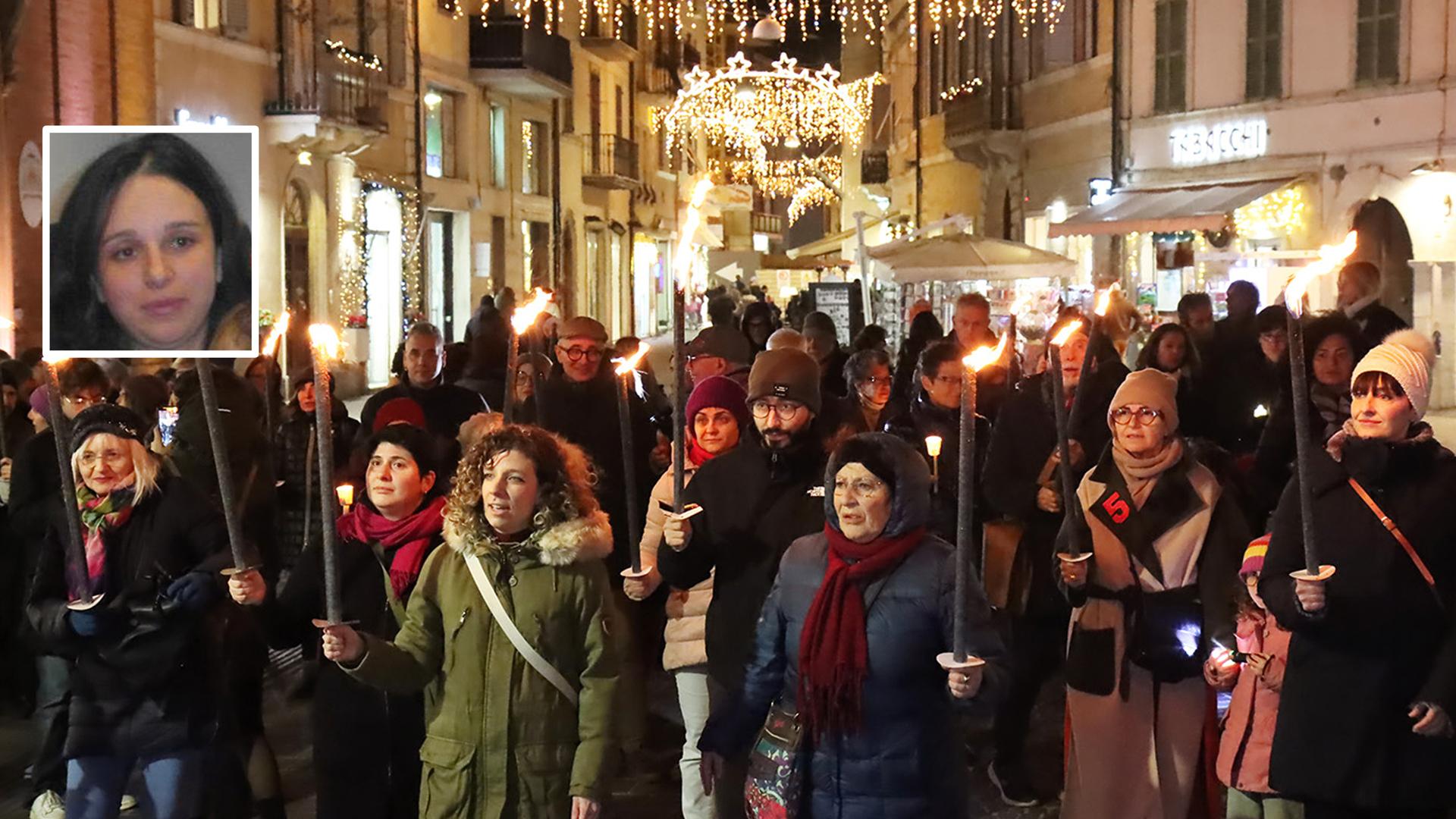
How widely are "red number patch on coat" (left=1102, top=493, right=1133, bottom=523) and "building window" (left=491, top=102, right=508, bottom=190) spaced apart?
31.0 metres

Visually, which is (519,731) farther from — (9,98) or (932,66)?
(932,66)

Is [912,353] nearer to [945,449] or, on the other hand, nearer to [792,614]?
[945,449]

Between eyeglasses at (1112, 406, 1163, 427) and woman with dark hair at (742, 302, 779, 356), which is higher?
woman with dark hair at (742, 302, 779, 356)

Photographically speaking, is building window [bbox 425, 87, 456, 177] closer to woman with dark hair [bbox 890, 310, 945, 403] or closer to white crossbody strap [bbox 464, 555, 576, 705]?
woman with dark hair [bbox 890, 310, 945, 403]

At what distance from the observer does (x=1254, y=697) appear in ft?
16.3

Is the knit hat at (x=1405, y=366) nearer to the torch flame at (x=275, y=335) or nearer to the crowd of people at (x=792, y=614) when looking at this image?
the crowd of people at (x=792, y=614)

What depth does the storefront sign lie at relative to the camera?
23906mm

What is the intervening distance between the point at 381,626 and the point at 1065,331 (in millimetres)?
2381

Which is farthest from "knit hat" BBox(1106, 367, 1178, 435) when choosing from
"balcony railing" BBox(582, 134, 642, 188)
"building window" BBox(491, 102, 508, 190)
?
"balcony railing" BBox(582, 134, 642, 188)

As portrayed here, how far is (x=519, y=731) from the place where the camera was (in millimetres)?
4508

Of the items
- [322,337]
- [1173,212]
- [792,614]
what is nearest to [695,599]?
[792,614]

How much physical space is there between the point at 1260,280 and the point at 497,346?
14125 millimetres

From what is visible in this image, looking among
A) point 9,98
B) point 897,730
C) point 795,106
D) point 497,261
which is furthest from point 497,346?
point 497,261

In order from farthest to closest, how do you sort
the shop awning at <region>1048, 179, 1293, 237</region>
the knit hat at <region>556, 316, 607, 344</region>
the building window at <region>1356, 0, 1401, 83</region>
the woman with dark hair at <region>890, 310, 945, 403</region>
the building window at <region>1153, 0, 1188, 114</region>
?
the building window at <region>1153, 0, 1188, 114</region> → the shop awning at <region>1048, 179, 1293, 237</region> → the building window at <region>1356, 0, 1401, 83</region> → the woman with dark hair at <region>890, 310, 945, 403</region> → the knit hat at <region>556, 316, 607, 344</region>
